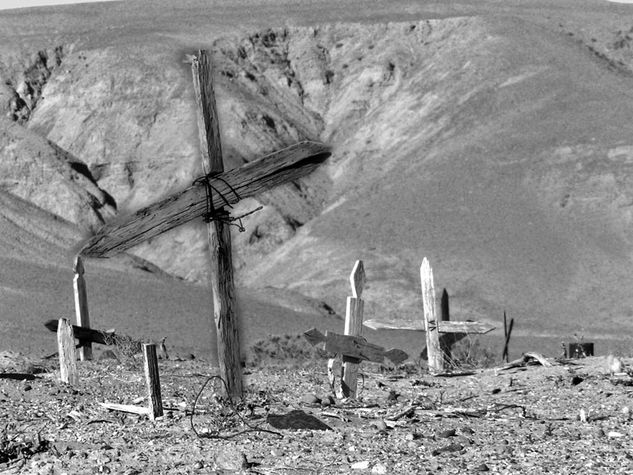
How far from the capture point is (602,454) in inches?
347

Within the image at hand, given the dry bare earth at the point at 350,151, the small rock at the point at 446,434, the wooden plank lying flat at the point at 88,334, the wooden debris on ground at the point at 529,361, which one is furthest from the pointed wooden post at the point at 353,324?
the dry bare earth at the point at 350,151

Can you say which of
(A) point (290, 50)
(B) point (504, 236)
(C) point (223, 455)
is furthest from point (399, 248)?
(C) point (223, 455)

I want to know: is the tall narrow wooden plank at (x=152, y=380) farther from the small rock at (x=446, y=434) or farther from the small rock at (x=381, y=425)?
the small rock at (x=446, y=434)

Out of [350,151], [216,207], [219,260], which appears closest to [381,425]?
[219,260]

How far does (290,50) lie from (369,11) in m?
6.18

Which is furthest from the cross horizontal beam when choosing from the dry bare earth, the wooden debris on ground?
the dry bare earth

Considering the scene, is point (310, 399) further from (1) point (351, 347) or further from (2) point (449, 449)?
(2) point (449, 449)

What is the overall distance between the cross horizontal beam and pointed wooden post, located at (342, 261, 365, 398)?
2201 millimetres

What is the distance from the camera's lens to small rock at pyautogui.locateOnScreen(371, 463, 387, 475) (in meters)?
8.38

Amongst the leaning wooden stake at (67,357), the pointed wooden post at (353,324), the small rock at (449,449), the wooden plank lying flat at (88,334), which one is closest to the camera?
the small rock at (449,449)

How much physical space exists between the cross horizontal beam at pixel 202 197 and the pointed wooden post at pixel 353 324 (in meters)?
2.20

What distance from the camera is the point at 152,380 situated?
1033cm

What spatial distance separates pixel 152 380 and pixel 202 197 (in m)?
1.54

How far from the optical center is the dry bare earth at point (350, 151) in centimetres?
3956
